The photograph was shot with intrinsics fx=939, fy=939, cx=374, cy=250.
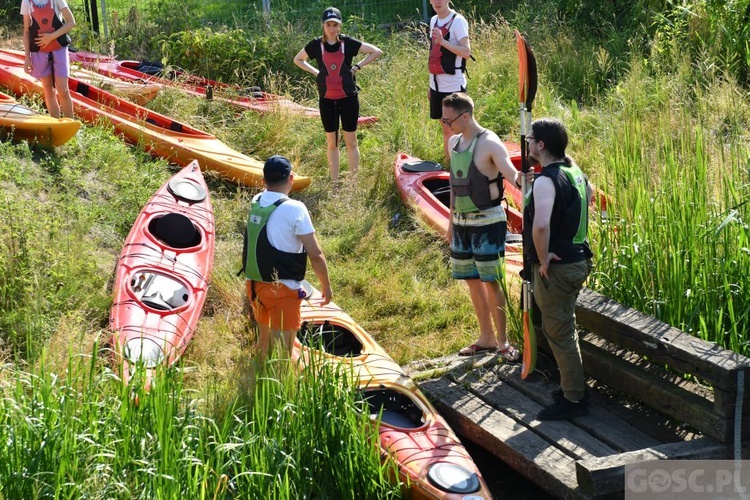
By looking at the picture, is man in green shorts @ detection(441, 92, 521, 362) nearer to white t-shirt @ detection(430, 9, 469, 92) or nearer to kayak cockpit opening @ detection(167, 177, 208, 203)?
kayak cockpit opening @ detection(167, 177, 208, 203)

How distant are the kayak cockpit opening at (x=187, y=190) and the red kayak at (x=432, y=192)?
6.05 feet

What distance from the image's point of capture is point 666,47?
1104cm

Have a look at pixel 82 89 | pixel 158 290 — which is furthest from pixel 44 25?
pixel 158 290

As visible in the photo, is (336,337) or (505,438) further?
(336,337)

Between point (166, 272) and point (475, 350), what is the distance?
224 cm

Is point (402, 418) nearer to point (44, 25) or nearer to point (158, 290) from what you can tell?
point (158, 290)

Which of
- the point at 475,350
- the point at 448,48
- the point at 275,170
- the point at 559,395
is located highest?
the point at 275,170

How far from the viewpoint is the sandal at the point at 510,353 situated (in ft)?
18.5

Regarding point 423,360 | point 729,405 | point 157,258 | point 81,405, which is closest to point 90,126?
point 157,258

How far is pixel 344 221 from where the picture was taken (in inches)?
330

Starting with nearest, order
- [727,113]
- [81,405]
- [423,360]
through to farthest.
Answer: [81,405] → [423,360] → [727,113]

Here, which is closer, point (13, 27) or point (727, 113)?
point (727, 113)

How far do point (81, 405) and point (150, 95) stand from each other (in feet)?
21.3

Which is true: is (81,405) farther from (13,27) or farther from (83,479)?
(13,27)
